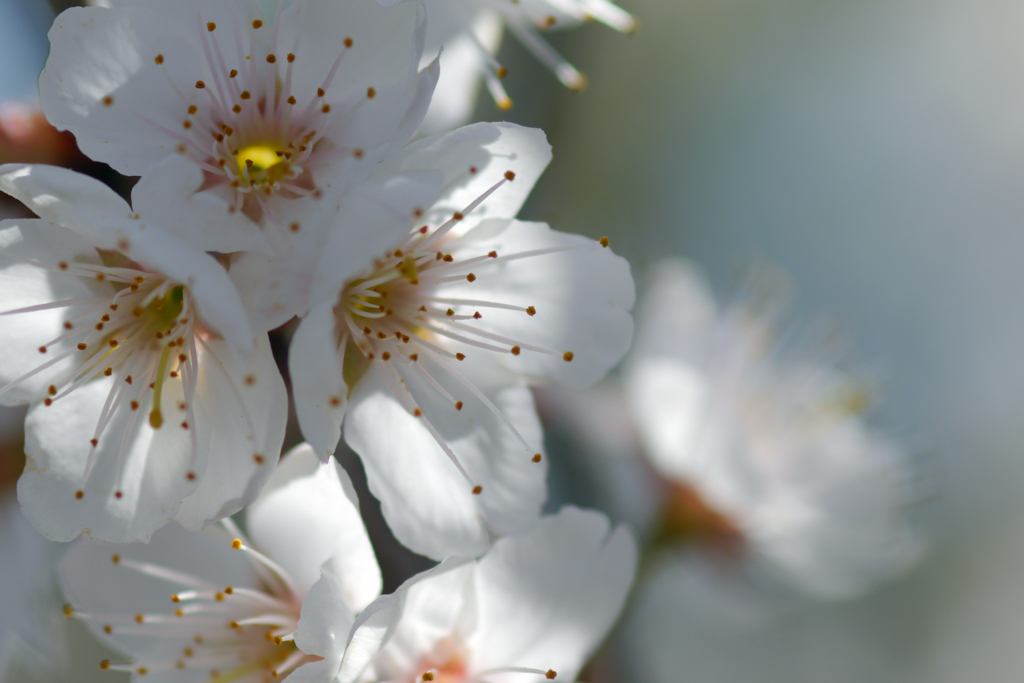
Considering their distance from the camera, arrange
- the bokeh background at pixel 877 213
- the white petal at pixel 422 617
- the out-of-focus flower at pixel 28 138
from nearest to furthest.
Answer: the white petal at pixel 422 617 → the out-of-focus flower at pixel 28 138 → the bokeh background at pixel 877 213

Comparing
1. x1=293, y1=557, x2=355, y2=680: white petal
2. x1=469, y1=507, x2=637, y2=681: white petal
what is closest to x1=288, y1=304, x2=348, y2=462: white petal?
x1=293, y1=557, x2=355, y2=680: white petal

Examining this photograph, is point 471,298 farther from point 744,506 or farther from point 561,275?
point 744,506

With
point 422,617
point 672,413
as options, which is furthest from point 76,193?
point 672,413

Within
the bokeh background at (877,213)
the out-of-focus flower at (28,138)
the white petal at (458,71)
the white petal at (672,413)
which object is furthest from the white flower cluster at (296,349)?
the bokeh background at (877,213)

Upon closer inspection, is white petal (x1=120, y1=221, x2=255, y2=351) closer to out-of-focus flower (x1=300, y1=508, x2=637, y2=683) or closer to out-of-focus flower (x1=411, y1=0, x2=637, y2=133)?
out-of-focus flower (x1=300, y1=508, x2=637, y2=683)

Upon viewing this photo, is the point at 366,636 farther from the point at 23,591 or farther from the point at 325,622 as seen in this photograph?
the point at 23,591

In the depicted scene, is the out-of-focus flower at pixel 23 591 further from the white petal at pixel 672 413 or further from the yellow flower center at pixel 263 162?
the white petal at pixel 672 413

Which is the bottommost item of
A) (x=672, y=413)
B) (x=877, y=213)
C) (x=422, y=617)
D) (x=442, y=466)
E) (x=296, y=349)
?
(x=877, y=213)
